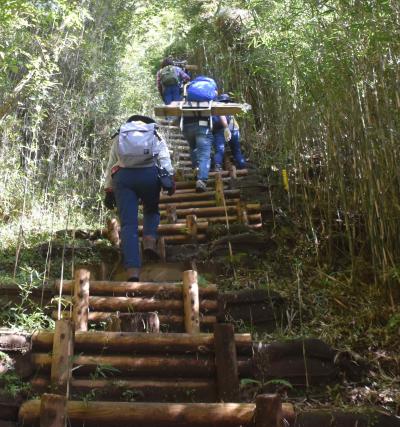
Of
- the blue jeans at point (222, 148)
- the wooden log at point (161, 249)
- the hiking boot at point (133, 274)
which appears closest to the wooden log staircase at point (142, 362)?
the hiking boot at point (133, 274)

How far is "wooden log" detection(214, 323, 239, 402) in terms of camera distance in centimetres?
292

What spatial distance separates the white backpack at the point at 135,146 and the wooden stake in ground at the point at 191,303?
1.06 metres

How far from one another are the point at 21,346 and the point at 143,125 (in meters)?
1.99

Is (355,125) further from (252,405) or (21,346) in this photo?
(21,346)

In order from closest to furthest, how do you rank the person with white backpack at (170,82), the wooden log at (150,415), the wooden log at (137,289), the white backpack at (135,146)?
the wooden log at (150,415) → the wooden log at (137,289) → the white backpack at (135,146) → the person with white backpack at (170,82)

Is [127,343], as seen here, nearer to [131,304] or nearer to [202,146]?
[131,304]

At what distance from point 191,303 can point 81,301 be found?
0.72 metres

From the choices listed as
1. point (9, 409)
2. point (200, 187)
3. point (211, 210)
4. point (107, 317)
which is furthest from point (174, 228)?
point (9, 409)

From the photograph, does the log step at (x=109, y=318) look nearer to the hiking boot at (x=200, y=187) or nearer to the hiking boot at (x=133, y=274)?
the hiking boot at (x=133, y=274)

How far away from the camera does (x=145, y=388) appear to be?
115 inches

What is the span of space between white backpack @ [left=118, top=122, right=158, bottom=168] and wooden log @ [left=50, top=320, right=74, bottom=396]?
5.12 ft

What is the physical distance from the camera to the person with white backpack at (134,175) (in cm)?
409

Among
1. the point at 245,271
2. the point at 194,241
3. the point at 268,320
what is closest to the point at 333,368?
the point at 268,320

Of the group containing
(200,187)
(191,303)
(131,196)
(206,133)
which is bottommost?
(191,303)
